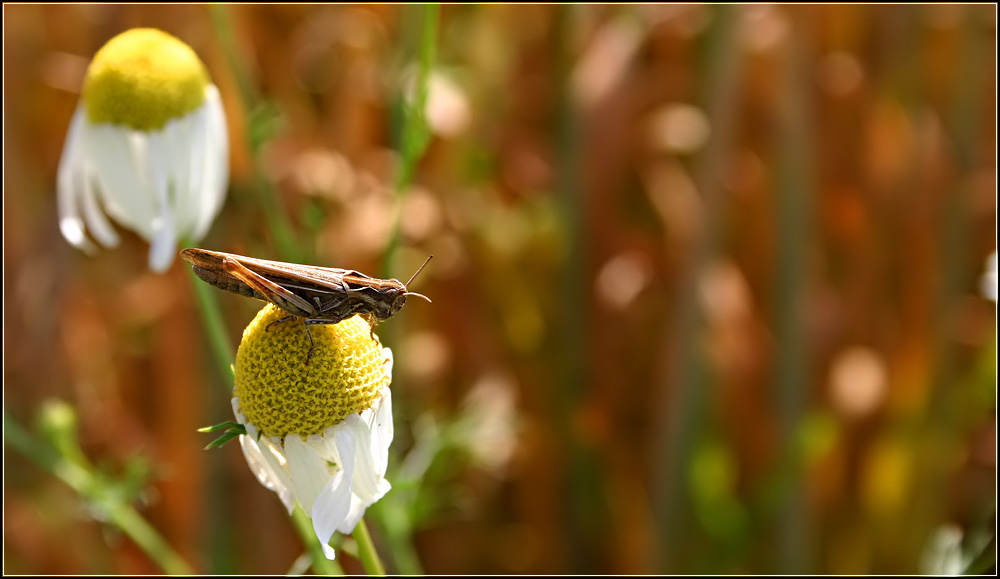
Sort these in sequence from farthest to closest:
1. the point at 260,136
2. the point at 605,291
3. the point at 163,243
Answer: the point at 605,291, the point at 260,136, the point at 163,243

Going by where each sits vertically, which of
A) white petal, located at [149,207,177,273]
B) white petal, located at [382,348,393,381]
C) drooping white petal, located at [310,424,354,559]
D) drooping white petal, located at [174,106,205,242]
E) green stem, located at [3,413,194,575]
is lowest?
green stem, located at [3,413,194,575]

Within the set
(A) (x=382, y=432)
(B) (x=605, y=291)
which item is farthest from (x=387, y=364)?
(B) (x=605, y=291)

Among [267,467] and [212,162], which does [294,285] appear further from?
[212,162]

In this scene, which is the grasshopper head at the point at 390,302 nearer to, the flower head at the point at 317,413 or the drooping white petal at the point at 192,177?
the flower head at the point at 317,413

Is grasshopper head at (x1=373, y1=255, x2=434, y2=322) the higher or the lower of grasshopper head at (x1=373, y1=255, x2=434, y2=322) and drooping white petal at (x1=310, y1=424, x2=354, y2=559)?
the higher

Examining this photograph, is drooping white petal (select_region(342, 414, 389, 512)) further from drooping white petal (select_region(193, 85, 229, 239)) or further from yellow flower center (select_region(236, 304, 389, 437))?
drooping white petal (select_region(193, 85, 229, 239))

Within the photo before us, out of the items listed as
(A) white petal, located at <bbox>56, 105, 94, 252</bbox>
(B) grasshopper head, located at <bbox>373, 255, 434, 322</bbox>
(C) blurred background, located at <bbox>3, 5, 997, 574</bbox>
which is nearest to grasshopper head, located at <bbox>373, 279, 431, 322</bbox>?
(B) grasshopper head, located at <bbox>373, 255, 434, 322</bbox>

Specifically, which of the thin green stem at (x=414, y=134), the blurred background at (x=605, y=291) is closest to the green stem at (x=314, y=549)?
the thin green stem at (x=414, y=134)

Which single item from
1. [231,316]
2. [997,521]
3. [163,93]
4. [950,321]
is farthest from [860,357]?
[163,93]
